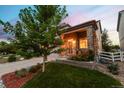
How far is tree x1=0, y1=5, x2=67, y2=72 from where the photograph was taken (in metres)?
9.48

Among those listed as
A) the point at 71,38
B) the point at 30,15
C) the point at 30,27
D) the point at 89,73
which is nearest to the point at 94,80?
the point at 89,73

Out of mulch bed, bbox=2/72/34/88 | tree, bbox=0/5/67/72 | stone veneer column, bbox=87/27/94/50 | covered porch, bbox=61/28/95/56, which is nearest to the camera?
mulch bed, bbox=2/72/34/88

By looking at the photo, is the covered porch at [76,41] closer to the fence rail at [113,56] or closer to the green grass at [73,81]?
the fence rail at [113,56]

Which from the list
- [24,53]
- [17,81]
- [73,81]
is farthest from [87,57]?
[17,81]

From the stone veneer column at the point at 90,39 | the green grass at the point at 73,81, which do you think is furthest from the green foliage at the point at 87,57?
the green grass at the point at 73,81

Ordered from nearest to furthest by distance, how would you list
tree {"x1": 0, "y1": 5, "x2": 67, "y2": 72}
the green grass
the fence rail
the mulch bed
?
the green grass
the mulch bed
tree {"x1": 0, "y1": 5, "x2": 67, "y2": 72}
the fence rail

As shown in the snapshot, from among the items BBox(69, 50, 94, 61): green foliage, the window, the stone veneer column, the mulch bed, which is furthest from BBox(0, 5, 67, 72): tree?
the window

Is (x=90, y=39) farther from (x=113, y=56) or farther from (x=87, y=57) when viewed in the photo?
(x=113, y=56)

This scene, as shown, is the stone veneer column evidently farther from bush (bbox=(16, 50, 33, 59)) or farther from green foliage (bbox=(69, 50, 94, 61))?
bush (bbox=(16, 50, 33, 59))

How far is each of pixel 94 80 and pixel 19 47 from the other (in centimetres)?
499

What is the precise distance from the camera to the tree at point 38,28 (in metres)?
9.48

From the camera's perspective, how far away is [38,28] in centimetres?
998
